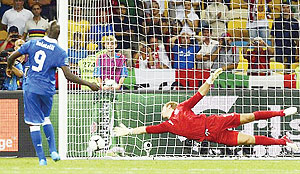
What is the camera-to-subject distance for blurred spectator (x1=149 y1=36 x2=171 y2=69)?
17.6 metres

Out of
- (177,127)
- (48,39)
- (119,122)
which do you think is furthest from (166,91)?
(48,39)

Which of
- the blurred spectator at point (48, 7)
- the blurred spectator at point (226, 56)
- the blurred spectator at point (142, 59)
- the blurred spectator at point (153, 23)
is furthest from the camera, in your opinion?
the blurred spectator at point (48, 7)

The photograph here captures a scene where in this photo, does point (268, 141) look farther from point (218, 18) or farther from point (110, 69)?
point (218, 18)

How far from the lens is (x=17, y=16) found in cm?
1964

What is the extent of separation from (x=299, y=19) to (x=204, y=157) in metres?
4.83

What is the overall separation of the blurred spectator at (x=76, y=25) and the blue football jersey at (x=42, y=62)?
2.84 m

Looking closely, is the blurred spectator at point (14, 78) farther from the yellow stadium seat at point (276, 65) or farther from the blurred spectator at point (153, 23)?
the yellow stadium seat at point (276, 65)

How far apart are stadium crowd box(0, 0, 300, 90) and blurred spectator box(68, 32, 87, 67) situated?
19 mm

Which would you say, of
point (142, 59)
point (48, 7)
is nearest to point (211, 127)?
point (142, 59)

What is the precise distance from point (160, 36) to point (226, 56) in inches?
63.2

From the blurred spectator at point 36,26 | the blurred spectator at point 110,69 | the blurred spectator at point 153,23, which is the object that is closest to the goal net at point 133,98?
the blurred spectator at point 110,69

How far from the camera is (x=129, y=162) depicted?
525 inches

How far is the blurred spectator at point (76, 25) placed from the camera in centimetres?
1466

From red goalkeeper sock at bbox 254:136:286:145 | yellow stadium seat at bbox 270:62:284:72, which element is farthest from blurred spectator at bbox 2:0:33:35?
red goalkeeper sock at bbox 254:136:286:145
